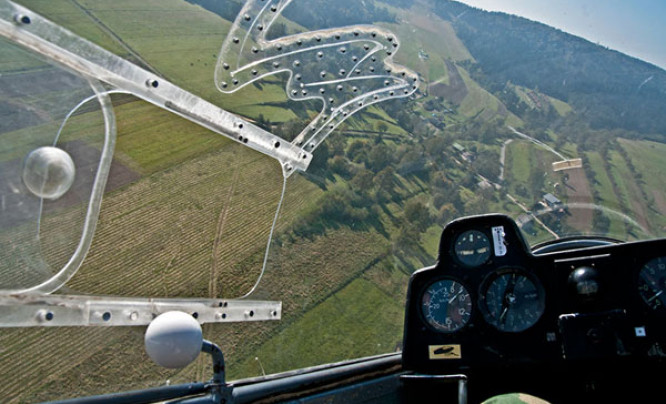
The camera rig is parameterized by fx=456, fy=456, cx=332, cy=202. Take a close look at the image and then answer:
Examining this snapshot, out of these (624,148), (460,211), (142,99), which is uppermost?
(142,99)

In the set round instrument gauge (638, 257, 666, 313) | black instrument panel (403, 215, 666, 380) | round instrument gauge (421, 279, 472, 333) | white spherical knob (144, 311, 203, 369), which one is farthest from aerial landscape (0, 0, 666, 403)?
white spherical knob (144, 311, 203, 369)

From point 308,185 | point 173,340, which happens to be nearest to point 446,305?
point 173,340

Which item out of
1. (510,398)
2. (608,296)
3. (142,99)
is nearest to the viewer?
(510,398)

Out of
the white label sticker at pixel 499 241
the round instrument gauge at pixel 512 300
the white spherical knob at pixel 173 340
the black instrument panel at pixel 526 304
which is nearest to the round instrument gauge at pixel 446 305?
the black instrument panel at pixel 526 304

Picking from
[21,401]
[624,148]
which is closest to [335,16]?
[624,148]

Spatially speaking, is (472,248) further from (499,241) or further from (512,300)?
(512,300)

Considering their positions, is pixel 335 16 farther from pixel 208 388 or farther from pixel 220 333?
pixel 208 388
